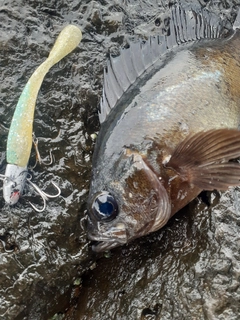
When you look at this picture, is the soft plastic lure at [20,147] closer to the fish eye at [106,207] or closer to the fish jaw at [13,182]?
the fish jaw at [13,182]

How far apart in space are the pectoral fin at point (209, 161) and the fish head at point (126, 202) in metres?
0.24

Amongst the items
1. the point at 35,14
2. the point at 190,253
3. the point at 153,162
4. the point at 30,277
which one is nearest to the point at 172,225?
the point at 190,253

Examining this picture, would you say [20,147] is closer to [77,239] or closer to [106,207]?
[106,207]

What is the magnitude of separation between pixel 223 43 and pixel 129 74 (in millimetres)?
968

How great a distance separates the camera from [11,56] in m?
3.77

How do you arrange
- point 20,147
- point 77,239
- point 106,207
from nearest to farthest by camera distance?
point 106,207 → point 20,147 → point 77,239

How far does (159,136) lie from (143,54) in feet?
2.62

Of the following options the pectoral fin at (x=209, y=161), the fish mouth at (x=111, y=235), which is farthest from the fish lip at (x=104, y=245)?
the pectoral fin at (x=209, y=161)

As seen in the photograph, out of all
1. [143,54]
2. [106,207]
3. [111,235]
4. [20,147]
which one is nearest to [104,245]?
[111,235]

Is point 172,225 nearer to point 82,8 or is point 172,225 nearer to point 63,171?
point 63,171

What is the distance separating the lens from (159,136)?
3137 mm

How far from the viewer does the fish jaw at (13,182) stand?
3.10 m

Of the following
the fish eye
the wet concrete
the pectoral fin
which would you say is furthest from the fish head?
the wet concrete

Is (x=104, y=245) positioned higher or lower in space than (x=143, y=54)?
lower
